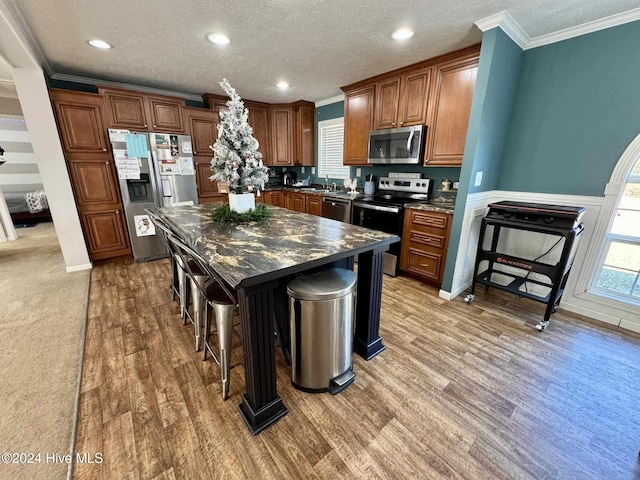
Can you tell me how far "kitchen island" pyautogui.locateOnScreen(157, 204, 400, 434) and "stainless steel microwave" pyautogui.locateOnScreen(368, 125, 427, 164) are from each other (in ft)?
5.31

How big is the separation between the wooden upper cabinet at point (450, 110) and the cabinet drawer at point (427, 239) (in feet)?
2.59

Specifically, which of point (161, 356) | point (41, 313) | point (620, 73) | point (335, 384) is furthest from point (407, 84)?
point (41, 313)

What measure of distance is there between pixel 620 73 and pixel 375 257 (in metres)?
2.54

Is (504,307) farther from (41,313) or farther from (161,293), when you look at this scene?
(41,313)

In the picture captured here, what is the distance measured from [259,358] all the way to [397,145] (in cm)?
286

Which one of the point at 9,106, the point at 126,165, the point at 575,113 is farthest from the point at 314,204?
the point at 9,106

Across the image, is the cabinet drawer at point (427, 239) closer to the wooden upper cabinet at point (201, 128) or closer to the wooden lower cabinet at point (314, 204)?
the wooden lower cabinet at point (314, 204)

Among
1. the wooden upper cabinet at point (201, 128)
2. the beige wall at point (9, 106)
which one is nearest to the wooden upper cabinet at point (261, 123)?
the wooden upper cabinet at point (201, 128)

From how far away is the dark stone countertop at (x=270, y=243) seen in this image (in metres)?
1.17

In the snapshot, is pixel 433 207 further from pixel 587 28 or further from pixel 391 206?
pixel 587 28

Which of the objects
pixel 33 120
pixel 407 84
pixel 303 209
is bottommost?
pixel 303 209

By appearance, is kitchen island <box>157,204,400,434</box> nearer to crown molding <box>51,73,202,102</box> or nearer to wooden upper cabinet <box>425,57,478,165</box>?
wooden upper cabinet <box>425,57,478,165</box>

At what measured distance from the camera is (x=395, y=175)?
360cm

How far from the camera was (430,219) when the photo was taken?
9.12 feet
